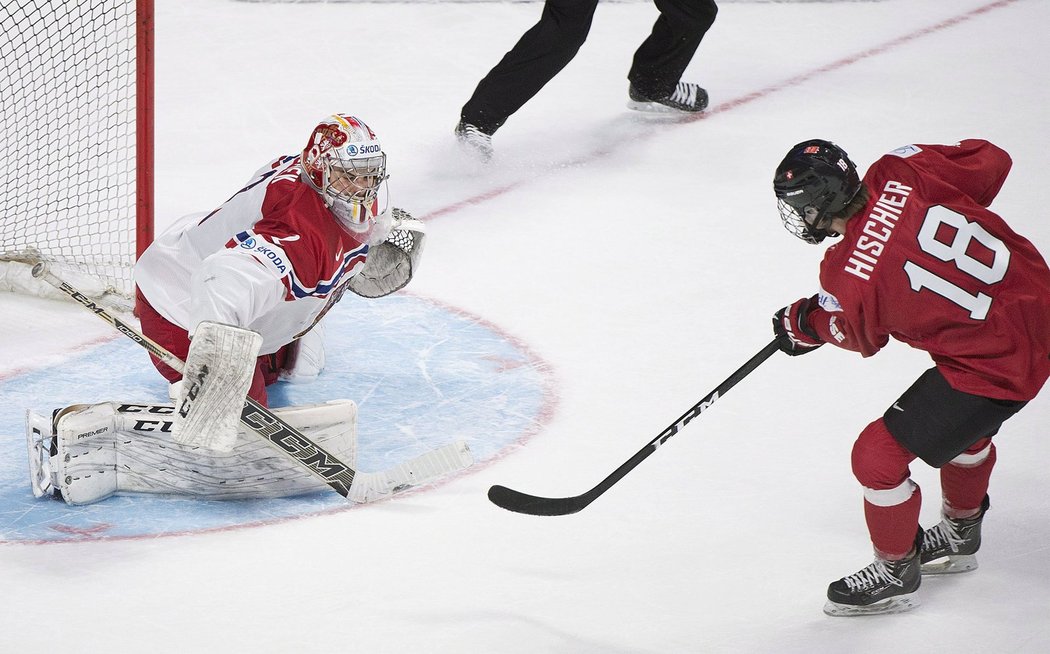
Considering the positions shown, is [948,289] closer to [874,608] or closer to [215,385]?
[874,608]

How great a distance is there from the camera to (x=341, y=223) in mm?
2842

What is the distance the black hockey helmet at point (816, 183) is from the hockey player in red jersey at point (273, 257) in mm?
850

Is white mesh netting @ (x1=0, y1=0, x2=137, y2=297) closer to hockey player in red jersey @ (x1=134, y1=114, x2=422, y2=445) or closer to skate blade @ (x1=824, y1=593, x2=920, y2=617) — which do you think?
hockey player in red jersey @ (x1=134, y1=114, x2=422, y2=445)

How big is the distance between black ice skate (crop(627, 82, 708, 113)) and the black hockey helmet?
285 cm

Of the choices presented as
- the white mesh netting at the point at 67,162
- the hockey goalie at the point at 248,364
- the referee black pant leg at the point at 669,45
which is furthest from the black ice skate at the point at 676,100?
the hockey goalie at the point at 248,364

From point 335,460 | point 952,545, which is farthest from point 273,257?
point 952,545

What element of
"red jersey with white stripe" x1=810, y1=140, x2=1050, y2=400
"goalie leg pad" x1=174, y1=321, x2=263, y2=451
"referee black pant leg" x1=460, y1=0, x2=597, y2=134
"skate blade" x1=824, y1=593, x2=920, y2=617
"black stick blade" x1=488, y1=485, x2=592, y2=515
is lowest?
"black stick blade" x1=488, y1=485, x2=592, y2=515

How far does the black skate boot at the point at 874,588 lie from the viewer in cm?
245

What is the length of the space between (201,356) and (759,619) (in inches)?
43.3

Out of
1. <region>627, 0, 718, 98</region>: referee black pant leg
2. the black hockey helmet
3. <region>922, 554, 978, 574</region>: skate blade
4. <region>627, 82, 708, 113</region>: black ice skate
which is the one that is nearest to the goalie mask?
the black hockey helmet

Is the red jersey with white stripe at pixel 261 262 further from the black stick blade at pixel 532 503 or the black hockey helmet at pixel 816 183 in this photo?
the black hockey helmet at pixel 816 183

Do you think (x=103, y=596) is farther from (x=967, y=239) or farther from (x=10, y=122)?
(x=10, y=122)

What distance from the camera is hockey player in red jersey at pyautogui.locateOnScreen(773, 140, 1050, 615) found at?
227cm

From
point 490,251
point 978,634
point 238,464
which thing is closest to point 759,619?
point 978,634
